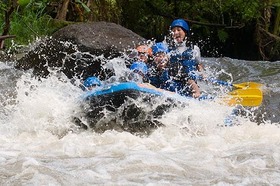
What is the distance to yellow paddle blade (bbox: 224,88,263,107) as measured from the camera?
18.5 ft

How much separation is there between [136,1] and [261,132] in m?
8.37

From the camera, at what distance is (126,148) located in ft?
13.1

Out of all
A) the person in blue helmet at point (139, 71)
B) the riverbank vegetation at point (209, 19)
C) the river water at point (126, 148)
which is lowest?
the river water at point (126, 148)

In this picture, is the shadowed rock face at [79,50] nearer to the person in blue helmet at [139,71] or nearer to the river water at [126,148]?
the river water at [126,148]

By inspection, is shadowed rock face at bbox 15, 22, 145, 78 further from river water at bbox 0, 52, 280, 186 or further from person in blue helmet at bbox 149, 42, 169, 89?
person in blue helmet at bbox 149, 42, 169, 89

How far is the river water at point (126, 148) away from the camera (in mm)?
3209

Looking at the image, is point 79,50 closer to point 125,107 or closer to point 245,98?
point 245,98

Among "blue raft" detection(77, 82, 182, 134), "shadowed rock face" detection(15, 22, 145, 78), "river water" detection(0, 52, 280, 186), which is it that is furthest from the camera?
"shadowed rock face" detection(15, 22, 145, 78)

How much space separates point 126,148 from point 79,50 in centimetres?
411

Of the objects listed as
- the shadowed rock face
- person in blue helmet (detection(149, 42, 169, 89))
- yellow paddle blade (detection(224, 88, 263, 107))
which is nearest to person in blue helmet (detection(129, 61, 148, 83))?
person in blue helmet (detection(149, 42, 169, 89))

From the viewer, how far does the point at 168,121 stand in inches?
195

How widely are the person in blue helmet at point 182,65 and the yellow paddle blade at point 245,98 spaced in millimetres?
343

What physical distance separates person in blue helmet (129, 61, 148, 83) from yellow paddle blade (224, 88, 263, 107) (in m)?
0.87

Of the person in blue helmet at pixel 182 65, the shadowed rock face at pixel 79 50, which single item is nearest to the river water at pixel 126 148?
the person in blue helmet at pixel 182 65
